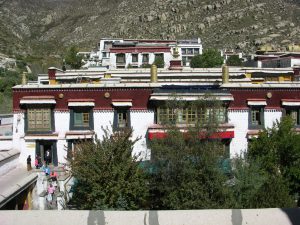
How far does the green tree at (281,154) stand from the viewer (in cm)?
1847

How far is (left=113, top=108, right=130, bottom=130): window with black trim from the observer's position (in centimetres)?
2295

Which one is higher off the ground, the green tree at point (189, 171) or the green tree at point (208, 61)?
the green tree at point (208, 61)

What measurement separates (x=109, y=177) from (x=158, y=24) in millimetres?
115439

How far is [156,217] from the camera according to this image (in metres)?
9.49

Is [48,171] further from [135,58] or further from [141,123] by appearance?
[135,58]

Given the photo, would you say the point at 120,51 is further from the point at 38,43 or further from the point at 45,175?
the point at 38,43

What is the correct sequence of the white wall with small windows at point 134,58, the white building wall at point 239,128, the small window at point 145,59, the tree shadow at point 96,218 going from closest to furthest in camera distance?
the tree shadow at point 96,218
the white building wall at point 239,128
the white wall with small windows at point 134,58
the small window at point 145,59

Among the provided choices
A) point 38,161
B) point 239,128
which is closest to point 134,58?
point 38,161

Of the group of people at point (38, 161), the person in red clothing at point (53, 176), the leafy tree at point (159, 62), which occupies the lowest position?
the person in red clothing at point (53, 176)

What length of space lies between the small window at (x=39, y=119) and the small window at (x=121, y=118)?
11.7ft

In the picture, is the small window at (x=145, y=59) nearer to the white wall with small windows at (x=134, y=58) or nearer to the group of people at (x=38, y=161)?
the white wall with small windows at (x=134, y=58)

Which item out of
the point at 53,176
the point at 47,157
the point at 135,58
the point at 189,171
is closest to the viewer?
the point at 189,171

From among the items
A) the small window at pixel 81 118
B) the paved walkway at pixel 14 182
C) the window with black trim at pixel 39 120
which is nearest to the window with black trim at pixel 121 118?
the small window at pixel 81 118

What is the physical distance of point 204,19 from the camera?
119938 millimetres
